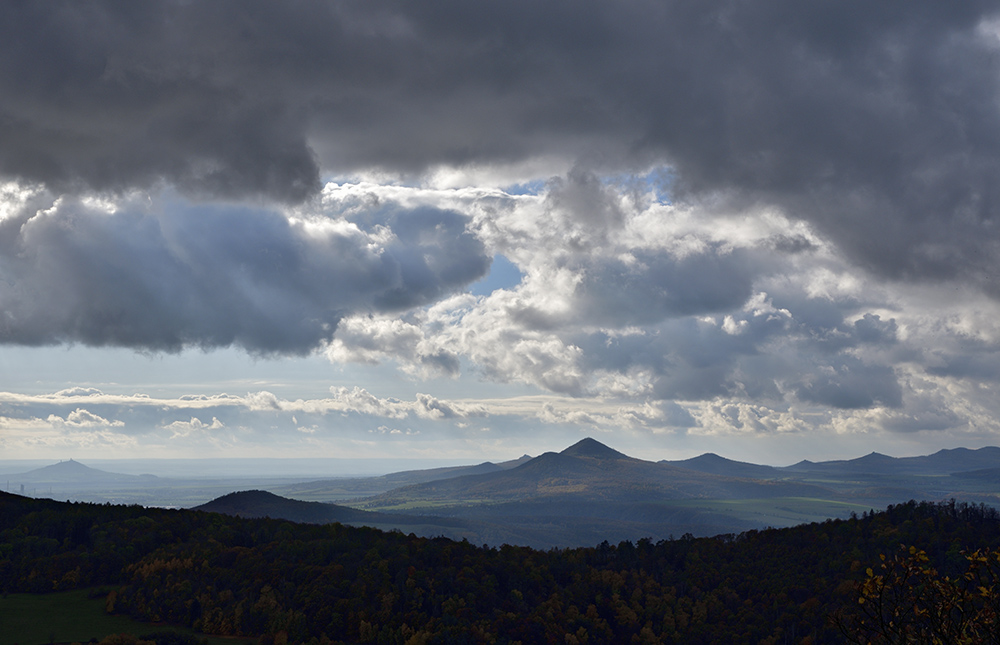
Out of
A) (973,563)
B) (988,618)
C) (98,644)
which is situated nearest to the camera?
(973,563)

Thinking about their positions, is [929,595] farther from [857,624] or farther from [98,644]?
[98,644]

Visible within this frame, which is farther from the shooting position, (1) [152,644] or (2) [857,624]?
(1) [152,644]

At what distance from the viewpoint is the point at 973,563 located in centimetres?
2639

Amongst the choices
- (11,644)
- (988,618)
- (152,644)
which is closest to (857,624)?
(988,618)

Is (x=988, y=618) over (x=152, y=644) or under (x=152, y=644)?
over

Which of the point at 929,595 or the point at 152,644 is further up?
the point at 929,595

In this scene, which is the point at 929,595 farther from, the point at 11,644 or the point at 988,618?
the point at 11,644

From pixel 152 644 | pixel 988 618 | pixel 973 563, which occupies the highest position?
pixel 973 563

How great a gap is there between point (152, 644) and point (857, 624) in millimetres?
213454

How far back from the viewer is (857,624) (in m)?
27.0

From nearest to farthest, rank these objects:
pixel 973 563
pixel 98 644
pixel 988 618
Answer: pixel 973 563 < pixel 988 618 < pixel 98 644

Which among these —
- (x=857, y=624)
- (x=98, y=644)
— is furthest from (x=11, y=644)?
(x=857, y=624)

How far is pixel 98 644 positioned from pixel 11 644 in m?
27.5

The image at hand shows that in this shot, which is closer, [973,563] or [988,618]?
[973,563]
